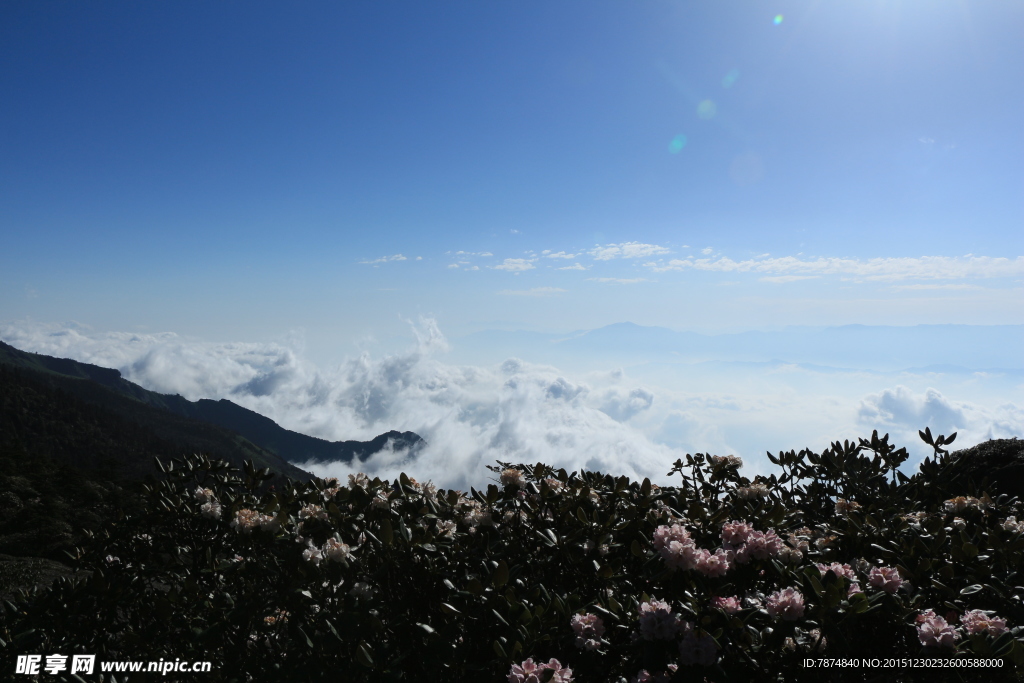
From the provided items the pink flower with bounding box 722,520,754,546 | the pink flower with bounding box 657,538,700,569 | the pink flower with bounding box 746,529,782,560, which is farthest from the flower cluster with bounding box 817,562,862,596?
the pink flower with bounding box 657,538,700,569

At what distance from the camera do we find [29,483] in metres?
49.4

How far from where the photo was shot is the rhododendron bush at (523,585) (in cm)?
296

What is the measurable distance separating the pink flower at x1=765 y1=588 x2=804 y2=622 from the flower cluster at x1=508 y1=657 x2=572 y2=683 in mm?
1180

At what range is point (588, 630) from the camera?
318 centimetres

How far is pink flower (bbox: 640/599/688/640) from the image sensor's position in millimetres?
2924

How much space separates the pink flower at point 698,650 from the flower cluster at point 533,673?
2.14 ft

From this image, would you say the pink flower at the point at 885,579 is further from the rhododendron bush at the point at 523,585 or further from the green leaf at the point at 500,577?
the green leaf at the point at 500,577

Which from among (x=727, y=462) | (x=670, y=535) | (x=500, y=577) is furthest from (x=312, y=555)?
(x=727, y=462)

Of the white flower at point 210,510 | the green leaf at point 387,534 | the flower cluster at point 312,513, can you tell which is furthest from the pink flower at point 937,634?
the white flower at point 210,510

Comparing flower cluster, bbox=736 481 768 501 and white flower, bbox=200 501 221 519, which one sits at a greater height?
flower cluster, bbox=736 481 768 501

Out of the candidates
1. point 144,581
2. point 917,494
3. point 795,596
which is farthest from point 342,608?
point 917,494

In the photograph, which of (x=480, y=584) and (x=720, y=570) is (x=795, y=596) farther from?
(x=480, y=584)

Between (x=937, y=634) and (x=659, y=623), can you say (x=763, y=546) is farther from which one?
(x=937, y=634)

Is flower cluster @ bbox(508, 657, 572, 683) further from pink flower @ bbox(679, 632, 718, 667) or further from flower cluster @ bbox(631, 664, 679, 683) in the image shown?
pink flower @ bbox(679, 632, 718, 667)
